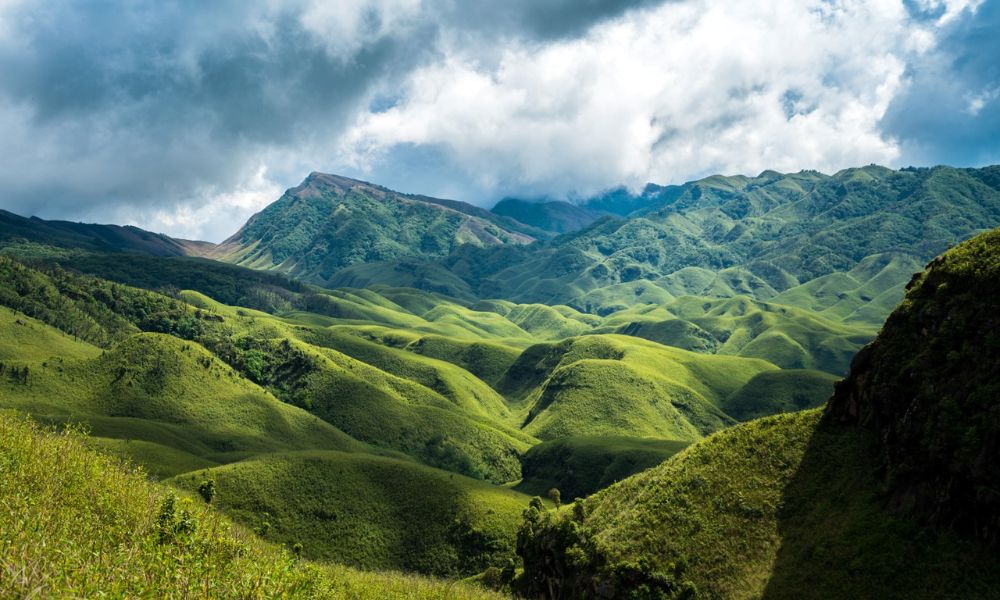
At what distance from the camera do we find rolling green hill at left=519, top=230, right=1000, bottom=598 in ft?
152

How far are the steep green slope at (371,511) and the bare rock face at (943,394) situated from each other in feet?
263

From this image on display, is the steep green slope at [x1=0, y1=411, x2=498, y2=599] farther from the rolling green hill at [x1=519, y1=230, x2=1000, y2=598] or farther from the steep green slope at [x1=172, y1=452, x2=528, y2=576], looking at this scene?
the steep green slope at [x1=172, y1=452, x2=528, y2=576]

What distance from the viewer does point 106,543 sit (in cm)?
2339

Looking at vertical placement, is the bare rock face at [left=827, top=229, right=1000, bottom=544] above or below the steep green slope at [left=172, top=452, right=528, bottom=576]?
above

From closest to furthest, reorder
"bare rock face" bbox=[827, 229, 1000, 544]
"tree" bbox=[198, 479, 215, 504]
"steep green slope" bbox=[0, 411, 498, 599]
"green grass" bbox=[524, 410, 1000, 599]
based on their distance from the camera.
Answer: "steep green slope" bbox=[0, 411, 498, 599] → "bare rock face" bbox=[827, 229, 1000, 544] → "green grass" bbox=[524, 410, 1000, 599] → "tree" bbox=[198, 479, 215, 504]

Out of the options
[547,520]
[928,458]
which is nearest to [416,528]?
[547,520]

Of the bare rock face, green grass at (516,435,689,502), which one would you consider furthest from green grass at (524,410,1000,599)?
green grass at (516,435,689,502)

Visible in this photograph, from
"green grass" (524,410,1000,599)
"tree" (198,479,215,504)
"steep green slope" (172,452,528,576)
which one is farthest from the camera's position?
"steep green slope" (172,452,528,576)

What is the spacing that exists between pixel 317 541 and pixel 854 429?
337 ft

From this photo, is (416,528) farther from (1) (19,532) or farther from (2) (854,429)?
(1) (19,532)

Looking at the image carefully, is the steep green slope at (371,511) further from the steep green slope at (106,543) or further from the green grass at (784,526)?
the steep green slope at (106,543)

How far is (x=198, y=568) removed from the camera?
18.6 m

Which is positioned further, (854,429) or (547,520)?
(547,520)

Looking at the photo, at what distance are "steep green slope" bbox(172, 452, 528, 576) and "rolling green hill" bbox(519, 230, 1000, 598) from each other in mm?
49700
